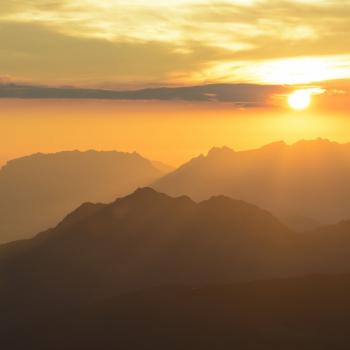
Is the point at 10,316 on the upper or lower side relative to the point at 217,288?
lower

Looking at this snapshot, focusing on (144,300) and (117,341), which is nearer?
(117,341)

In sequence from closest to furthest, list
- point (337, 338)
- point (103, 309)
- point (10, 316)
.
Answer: point (337, 338), point (103, 309), point (10, 316)

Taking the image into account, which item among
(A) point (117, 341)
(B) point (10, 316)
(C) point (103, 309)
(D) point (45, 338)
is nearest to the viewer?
(A) point (117, 341)

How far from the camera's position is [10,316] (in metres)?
194

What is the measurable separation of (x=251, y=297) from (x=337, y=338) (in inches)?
1200

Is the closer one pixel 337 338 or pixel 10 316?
pixel 337 338

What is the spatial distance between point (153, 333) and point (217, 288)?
92.6 feet

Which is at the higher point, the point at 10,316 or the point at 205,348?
the point at 205,348

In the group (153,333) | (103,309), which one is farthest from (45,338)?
(153,333)

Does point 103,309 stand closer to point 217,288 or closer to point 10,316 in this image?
point 217,288

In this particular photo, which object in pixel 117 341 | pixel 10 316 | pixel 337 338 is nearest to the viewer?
pixel 337 338

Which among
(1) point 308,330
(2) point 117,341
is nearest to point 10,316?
(2) point 117,341

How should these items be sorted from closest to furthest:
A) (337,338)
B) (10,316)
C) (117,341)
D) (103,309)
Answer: (337,338), (117,341), (103,309), (10,316)

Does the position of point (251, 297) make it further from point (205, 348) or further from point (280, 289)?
point (205, 348)
